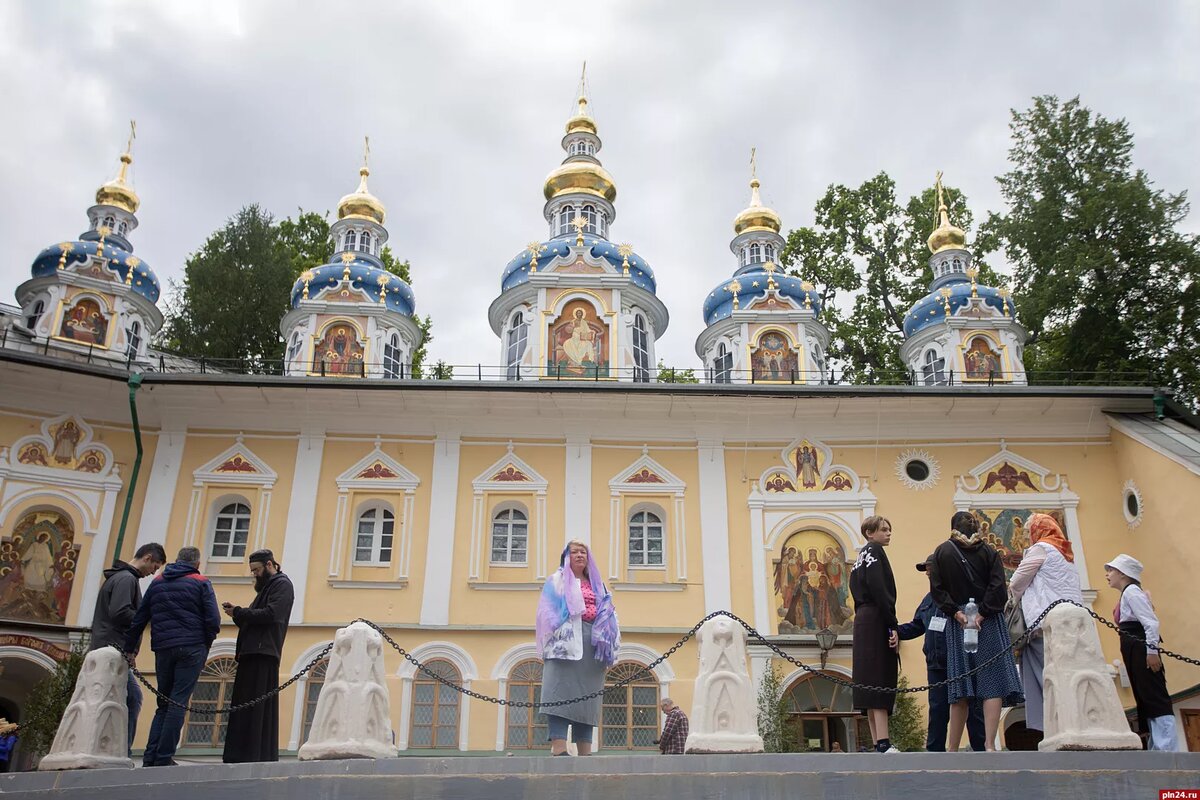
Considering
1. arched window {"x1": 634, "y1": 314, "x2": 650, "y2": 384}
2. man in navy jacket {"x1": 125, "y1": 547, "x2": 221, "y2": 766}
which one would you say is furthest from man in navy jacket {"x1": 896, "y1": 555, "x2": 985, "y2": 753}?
arched window {"x1": 634, "y1": 314, "x2": 650, "y2": 384}

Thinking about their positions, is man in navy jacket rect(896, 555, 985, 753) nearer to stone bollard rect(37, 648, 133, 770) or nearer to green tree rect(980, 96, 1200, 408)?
stone bollard rect(37, 648, 133, 770)

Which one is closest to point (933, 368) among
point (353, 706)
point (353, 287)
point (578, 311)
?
point (578, 311)

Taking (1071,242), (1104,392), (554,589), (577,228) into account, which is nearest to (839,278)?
(1071,242)

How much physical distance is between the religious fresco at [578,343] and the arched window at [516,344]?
31.6 inches

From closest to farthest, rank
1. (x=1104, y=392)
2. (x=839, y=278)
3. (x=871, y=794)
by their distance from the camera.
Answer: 1. (x=871, y=794)
2. (x=1104, y=392)
3. (x=839, y=278)

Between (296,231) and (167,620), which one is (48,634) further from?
(296,231)

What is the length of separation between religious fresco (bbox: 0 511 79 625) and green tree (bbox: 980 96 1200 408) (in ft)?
70.9

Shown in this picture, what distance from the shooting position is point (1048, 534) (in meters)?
8.73

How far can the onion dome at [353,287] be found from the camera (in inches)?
1080

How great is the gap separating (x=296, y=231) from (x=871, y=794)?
33.5 metres

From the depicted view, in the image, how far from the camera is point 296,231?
122ft

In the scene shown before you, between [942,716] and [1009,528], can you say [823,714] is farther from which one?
[942,716]

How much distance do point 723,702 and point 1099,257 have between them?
73.4 feet

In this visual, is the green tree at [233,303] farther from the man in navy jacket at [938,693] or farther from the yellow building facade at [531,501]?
the man in navy jacket at [938,693]
